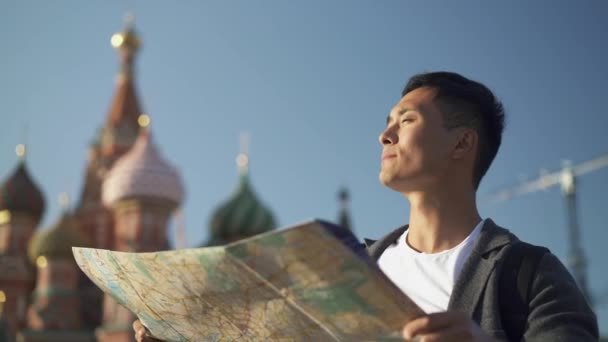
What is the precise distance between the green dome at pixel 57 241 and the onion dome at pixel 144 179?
1753 millimetres

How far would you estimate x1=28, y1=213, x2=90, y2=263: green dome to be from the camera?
23.4 m

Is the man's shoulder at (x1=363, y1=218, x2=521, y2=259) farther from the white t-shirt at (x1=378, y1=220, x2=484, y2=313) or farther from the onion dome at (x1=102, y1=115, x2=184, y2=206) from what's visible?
the onion dome at (x1=102, y1=115, x2=184, y2=206)

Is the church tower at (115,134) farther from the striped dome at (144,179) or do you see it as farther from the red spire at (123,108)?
the striped dome at (144,179)

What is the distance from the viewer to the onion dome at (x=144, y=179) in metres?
22.0

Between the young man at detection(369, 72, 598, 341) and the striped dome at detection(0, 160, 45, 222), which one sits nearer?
the young man at detection(369, 72, 598, 341)

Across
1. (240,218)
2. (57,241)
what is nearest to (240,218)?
(240,218)

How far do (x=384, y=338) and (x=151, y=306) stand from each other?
0.62 m

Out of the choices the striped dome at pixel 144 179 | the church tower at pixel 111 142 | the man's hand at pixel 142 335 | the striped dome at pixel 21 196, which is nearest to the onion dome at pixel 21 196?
the striped dome at pixel 21 196

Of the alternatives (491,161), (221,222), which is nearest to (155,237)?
(221,222)

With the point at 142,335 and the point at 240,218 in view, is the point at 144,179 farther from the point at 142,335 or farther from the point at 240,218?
the point at 142,335

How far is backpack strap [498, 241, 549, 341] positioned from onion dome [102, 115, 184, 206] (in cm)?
2075

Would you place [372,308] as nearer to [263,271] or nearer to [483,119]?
[263,271]

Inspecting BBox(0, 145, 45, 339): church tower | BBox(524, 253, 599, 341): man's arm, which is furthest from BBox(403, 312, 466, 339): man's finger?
BBox(0, 145, 45, 339): church tower

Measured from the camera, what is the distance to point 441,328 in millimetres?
1417
